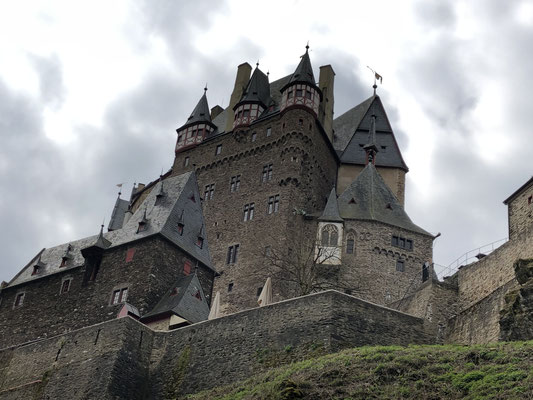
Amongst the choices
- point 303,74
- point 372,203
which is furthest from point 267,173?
point 303,74

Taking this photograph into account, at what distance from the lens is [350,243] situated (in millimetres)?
46219

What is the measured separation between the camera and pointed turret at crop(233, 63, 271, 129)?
179 feet

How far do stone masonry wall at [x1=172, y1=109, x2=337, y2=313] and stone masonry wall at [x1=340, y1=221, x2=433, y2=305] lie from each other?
3.63m

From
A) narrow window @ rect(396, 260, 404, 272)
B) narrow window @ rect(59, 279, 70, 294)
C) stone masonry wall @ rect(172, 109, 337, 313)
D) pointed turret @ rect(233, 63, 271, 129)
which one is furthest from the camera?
pointed turret @ rect(233, 63, 271, 129)

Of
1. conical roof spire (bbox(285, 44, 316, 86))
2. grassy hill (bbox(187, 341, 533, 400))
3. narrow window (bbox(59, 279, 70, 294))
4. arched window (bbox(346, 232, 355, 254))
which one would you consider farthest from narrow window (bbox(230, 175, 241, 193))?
grassy hill (bbox(187, 341, 533, 400))

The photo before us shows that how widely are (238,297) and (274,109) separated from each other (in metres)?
13.8

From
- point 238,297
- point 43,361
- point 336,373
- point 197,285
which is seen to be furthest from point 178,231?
point 336,373

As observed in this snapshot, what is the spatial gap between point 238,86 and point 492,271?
29.2 m

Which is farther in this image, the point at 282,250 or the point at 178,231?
the point at 282,250

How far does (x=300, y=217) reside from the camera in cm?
4856

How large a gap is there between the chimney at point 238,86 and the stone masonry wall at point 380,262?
13.5 metres

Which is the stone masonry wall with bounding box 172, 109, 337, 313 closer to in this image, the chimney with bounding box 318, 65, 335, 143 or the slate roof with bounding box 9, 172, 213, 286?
the chimney with bounding box 318, 65, 335, 143

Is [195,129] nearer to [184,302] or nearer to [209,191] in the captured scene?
[209,191]

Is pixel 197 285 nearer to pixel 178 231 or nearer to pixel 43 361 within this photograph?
pixel 178 231
